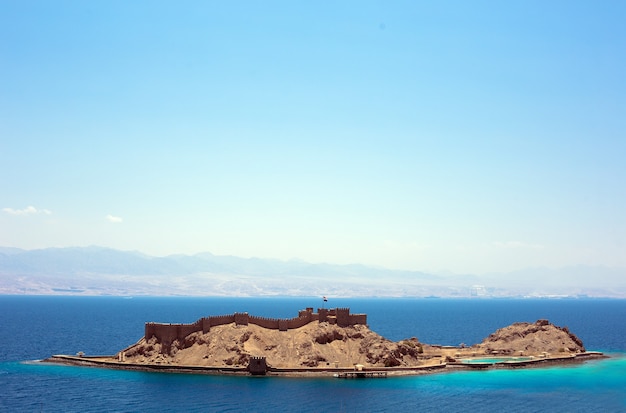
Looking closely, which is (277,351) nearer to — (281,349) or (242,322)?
(281,349)

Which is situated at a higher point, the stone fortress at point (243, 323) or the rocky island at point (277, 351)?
the stone fortress at point (243, 323)

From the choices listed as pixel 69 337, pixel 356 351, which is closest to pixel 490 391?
pixel 356 351

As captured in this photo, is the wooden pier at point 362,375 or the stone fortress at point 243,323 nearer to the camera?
the wooden pier at point 362,375

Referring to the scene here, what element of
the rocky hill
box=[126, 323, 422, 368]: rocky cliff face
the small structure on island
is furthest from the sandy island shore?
box=[126, 323, 422, 368]: rocky cliff face

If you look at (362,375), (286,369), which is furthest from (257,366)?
(362,375)

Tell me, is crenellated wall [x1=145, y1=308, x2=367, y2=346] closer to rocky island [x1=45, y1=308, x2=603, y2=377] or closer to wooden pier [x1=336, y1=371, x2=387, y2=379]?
rocky island [x1=45, y1=308, x2=603, y2=377]

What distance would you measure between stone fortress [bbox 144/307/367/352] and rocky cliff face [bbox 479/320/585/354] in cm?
4278

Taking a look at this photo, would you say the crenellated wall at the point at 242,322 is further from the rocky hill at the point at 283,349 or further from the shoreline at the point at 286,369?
the shoreline at the point at 286,369

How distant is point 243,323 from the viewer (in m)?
136

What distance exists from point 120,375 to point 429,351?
70.3 metres

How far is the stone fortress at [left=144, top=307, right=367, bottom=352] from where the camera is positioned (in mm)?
133750

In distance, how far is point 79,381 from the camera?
11425 cm

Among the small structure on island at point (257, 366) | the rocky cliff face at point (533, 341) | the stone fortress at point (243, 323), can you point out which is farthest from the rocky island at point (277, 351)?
the rocky cliff face at point (533, 341)

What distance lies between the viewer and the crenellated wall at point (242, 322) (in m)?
134
